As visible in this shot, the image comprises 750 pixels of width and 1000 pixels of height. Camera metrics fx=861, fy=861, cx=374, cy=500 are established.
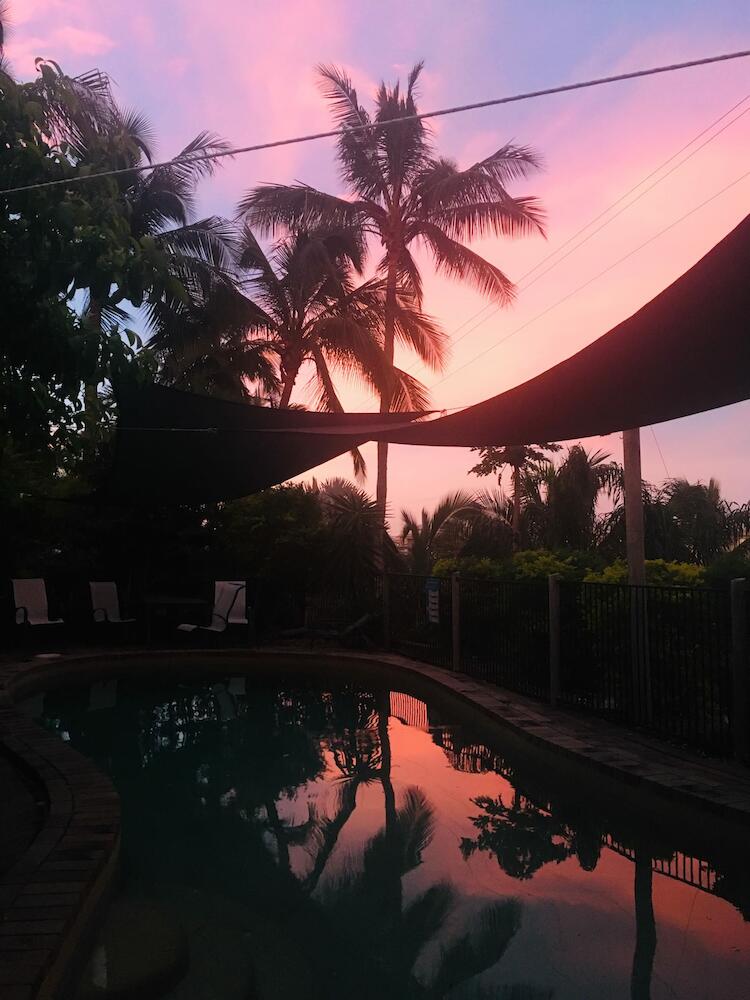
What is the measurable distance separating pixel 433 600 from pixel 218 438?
11.5ft

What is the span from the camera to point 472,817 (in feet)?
14.4

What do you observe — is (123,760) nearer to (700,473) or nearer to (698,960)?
(698,960)

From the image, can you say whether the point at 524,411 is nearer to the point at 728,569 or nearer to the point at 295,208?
the point at 728,569

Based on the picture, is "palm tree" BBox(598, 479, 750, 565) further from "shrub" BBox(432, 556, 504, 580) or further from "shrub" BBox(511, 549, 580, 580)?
"shrub" BBox(511, 549, 580, 580)

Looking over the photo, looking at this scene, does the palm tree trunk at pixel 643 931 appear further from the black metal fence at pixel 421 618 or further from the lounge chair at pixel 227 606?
the lounge chair at pixel 227 606

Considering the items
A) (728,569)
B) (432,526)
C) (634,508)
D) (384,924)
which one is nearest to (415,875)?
(384,924)

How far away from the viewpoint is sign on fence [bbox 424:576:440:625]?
937 centimetres

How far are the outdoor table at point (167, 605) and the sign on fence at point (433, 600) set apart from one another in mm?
3119

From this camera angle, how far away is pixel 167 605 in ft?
37.7

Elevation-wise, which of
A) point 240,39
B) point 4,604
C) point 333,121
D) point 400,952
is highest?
point 333,121

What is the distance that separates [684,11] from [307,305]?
12114 millimetres

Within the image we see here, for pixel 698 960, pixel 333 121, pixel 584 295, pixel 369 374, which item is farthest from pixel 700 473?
pixel 698 960

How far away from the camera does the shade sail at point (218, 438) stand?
6.43 metres

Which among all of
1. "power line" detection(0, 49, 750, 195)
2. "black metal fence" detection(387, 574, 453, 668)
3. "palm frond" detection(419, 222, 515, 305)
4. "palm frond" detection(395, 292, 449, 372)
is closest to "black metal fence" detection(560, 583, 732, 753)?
"black metal fence" detection(387, 574, 453, 668)
